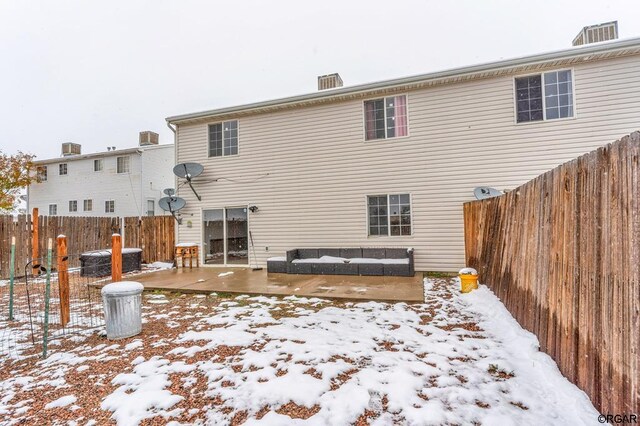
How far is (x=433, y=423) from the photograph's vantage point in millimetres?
2086

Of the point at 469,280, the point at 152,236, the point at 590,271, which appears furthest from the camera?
the point at 152,236

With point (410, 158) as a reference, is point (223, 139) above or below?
above

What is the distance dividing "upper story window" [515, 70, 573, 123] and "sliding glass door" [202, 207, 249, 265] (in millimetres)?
8513

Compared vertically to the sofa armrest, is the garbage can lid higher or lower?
higher

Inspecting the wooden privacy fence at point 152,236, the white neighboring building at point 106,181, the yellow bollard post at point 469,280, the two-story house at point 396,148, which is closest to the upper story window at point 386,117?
A: the two-story house at point 396,148

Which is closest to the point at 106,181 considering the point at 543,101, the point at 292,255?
the point at 292,255

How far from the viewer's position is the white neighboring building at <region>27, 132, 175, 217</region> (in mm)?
17359

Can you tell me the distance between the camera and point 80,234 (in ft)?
33.7

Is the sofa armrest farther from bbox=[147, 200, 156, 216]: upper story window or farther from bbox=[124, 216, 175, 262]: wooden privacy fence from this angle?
bbox=[147, 200, 156, 216]: upper story window

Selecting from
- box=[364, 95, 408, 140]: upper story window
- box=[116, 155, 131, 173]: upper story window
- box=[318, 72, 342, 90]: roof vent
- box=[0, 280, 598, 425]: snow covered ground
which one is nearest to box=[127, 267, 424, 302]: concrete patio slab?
box=[0, 280, 598, 425]: snow covered ground

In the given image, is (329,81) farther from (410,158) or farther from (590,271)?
(590,271)

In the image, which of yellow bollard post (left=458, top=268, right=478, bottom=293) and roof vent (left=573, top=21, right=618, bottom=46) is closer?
yellow bollard post (left=458, top=268, right=478, bottom=293)

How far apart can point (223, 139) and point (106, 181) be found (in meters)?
12.4

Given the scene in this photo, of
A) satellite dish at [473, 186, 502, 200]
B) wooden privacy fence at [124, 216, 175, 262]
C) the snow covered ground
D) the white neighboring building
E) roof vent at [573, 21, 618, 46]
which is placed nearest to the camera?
the snow covered ground
